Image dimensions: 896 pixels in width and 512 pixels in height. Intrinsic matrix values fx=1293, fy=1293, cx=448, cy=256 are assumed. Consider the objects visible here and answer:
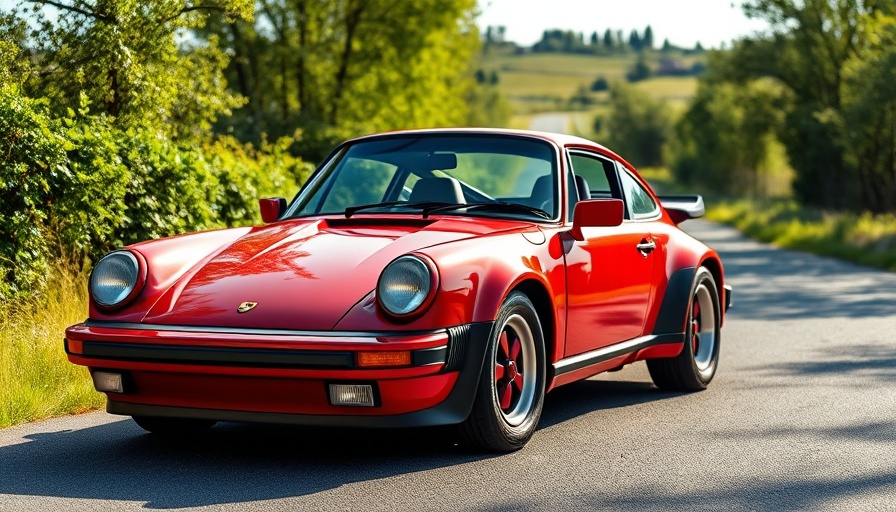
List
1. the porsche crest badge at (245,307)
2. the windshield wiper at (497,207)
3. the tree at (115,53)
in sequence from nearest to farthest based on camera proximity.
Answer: the porsche crest badge at (245,307) → the windshield wiper at (497,207) → the tree at (115,53)

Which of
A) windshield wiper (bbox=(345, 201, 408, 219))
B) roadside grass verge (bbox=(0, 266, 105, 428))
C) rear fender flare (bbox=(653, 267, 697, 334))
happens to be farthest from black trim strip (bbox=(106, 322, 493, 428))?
rear fender flare (bbox=(653, 267, 697, 334))

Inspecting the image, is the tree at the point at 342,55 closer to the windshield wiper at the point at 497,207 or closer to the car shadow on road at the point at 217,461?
the windshield wiper at the point at 497,207

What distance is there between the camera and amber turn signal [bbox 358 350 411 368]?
5.17m

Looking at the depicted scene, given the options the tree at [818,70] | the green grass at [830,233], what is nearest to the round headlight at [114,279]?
the green grass at [830,233]

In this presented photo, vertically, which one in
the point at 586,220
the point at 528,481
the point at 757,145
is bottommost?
the point at 757,145

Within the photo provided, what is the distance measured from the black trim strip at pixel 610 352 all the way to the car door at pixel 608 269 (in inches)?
1.3

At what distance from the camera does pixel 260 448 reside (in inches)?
237

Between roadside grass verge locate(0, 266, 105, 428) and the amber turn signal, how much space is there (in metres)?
2.45

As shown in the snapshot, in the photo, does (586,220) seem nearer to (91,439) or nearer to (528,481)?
(528,481)

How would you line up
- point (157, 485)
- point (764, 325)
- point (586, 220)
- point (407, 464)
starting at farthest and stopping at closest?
point (764, 325), point (586, 220), point (407, 464), point (157, 485)

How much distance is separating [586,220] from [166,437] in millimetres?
2353

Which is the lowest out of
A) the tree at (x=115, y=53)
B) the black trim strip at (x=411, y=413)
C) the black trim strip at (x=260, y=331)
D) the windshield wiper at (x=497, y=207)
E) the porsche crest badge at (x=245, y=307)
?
the black trim strip at (x=411, y=413)

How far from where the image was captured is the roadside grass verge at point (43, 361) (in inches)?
273

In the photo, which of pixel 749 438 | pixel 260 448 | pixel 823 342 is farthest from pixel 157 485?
pixel 823 342
